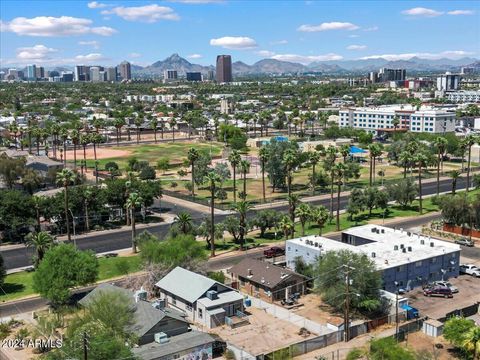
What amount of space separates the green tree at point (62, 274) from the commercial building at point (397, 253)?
2433 centimetres

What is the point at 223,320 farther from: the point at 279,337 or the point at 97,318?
the point at 97,318

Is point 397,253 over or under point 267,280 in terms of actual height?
over

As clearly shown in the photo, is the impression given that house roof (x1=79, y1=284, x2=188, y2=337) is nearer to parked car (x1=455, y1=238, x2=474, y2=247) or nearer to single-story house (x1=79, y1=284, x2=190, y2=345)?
single-story house (x1=79, y1=284, x2=190, y2=345)

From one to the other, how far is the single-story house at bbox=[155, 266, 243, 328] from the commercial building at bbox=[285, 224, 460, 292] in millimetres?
13064

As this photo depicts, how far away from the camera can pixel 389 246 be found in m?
67.3

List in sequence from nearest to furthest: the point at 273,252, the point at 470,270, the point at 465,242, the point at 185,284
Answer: the point at 185,284
the point at 470,270
the point at 273,252
the point at 465,242

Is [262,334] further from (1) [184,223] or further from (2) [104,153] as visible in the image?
(2) [104,153]

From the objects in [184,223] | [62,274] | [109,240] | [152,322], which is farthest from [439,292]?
[109,240]

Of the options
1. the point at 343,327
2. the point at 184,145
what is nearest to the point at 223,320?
the point at 343,327

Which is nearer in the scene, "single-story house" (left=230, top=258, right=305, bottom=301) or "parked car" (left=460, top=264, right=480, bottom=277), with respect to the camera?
"single-story house" (left=230, top=258, right=305, bottom=301)

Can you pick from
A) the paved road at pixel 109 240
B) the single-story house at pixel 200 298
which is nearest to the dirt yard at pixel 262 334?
the single-story house at pixel 200 298

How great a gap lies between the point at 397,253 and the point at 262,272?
15.3 metres

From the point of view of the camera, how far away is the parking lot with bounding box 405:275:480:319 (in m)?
56.0

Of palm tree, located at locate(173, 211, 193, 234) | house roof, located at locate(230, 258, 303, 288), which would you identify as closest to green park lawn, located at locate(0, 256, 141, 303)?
palm tree, located at locate(173, 211, 193, 234)
